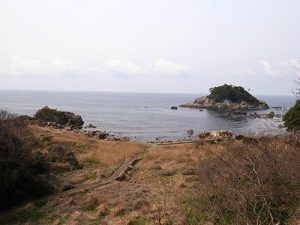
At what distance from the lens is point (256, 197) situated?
1402 cm

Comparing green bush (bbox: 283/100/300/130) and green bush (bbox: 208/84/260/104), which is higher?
green bush (bbox: 208/84/260/104)

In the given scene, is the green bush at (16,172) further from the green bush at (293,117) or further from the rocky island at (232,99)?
the rocky island at (232,99)

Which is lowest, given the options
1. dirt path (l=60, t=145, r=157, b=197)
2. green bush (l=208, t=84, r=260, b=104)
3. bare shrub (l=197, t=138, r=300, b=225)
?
dirt path (l=60, t=145, r=157, b=197)

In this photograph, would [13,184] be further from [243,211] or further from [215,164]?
[243,211]

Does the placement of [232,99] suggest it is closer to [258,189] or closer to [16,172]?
[16,172]

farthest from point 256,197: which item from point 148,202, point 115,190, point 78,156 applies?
point 78,156

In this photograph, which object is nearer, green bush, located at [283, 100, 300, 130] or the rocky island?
green bush, located at [283, 100, 300, 130]

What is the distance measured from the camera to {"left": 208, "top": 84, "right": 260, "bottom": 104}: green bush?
431ft

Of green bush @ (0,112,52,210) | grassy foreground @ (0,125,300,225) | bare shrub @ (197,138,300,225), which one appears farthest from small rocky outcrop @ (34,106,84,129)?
bare shrub @ (197,138,300,225)

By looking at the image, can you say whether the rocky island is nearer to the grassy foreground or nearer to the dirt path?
the dirt path

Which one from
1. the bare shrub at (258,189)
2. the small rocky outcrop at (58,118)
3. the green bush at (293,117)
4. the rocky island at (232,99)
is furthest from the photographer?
the rocky island at (232,99)

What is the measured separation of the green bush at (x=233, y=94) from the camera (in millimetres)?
131250

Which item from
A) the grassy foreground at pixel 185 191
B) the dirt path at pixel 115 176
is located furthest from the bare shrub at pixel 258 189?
the dirt path at pixel 115 176

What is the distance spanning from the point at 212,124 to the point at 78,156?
50.2 meters
